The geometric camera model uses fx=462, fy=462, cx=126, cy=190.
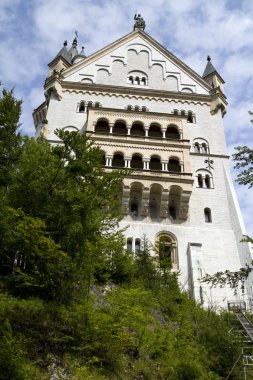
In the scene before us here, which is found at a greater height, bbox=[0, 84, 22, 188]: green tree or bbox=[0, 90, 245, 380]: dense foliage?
bbox=[0, 84, 22, 188]: green tree

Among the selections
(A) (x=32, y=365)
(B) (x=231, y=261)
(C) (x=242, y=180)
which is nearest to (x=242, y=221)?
(B) (x=231, y=261)

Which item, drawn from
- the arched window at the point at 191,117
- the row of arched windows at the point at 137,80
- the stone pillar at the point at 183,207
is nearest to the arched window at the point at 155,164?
the stone pillar at the point at 183,207

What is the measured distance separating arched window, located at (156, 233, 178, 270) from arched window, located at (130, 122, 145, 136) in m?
7.61

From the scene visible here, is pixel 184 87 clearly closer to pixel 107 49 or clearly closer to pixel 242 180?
pixel 107 49

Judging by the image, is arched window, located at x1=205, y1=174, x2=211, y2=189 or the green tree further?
arched window, located at x1=205, y1=174, x2=211, y2=189

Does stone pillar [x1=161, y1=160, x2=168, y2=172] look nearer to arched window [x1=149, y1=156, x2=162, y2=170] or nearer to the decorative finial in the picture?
arched window [x1=149, y1=156, x2=162, y2=170]

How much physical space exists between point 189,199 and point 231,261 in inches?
167

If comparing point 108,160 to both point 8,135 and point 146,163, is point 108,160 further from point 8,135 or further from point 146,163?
point 8,135

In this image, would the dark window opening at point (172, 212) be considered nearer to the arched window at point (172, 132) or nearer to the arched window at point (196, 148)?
the arched window at point (196, 148)

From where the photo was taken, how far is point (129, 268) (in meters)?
20.1

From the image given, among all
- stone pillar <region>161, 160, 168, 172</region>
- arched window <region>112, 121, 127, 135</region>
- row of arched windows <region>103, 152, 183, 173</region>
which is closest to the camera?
stone pillar <region>161, 160, 168, 172</region>

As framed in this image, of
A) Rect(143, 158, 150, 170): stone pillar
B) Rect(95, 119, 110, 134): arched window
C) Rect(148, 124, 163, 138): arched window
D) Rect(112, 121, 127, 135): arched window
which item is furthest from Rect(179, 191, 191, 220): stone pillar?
Rect(95, 119, 110, 134): arched window

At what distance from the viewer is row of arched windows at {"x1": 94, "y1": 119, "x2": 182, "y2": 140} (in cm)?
2966

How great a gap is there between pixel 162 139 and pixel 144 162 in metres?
2.23
